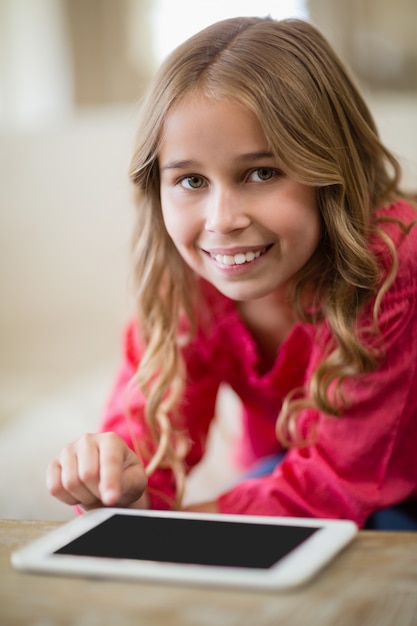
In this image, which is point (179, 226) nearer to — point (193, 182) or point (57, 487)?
point (193, 182)

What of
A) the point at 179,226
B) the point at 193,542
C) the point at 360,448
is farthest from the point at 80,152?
the point at 193,542

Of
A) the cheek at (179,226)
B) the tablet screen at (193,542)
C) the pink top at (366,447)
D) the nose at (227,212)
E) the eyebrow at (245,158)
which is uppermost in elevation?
the eyebrow at (245,158)

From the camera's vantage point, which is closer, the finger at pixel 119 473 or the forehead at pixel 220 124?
the finger at pixel 119 473

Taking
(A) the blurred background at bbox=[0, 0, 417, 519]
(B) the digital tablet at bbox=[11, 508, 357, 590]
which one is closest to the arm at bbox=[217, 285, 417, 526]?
(B) the digital tablet at bbox=[11, 508, 357, 590]

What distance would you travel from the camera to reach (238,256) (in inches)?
33.7

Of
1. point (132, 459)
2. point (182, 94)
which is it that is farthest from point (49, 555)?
point (182, 94)

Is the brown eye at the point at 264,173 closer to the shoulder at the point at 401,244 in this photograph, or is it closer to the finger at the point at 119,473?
the shoulder at the point at 401,244

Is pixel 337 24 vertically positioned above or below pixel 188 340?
above

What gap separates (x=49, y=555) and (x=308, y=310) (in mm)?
498

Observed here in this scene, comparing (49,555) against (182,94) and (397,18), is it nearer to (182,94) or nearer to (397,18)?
(182,94)

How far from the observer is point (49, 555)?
0.52 meters

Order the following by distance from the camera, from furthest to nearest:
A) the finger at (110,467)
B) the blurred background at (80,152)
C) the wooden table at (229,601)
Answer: the blurred background at (80,152), the finger at (110,467), the wooden table at (229,601)

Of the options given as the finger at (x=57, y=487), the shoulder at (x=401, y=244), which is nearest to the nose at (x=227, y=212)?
the shoulder at (x=401, y=244)

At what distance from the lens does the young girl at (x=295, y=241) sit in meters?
0.80
